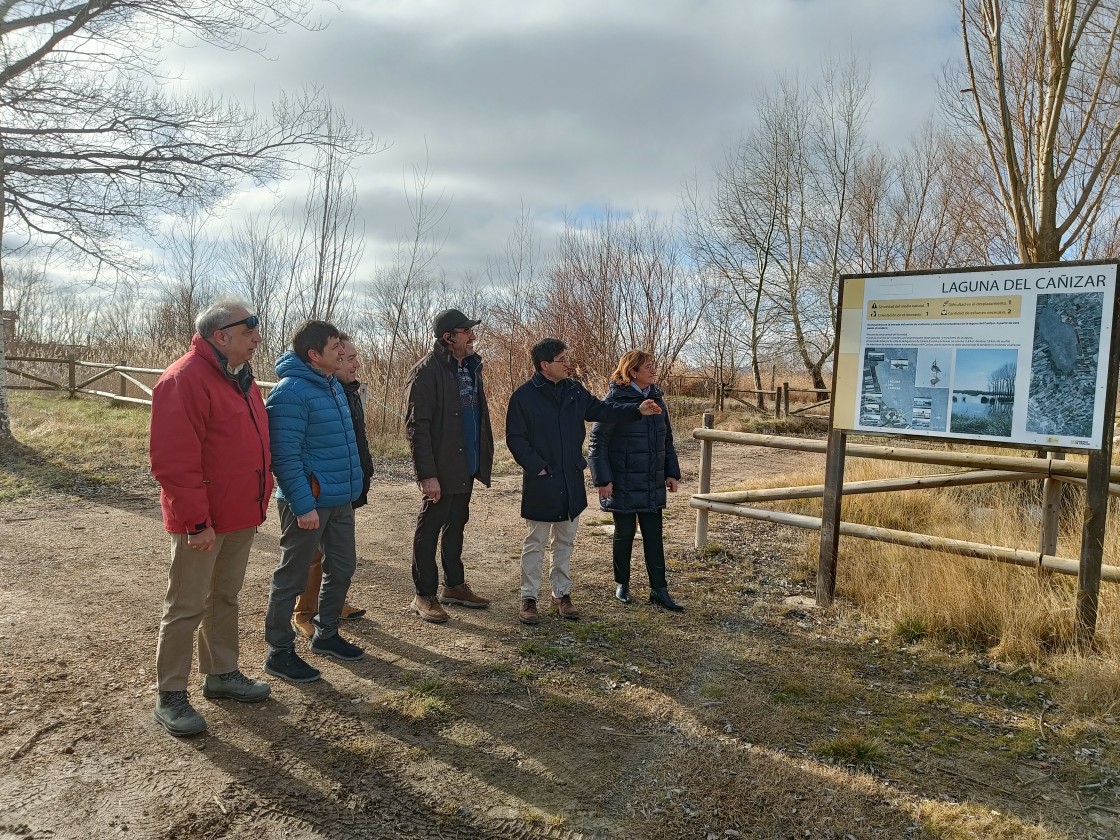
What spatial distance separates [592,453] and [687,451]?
32.6 ft

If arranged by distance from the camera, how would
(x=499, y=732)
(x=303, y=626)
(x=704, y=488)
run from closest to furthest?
(x=499, y=732) → (x=303, y=626) → (x=704, y=488)

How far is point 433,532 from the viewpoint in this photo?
4719 mm

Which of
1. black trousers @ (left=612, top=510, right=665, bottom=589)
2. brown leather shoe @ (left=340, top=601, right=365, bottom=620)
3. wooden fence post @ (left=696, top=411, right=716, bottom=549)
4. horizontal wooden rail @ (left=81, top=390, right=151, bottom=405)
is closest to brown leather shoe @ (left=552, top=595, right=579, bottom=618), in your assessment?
black trousers @ (left=612, top=510, right=665, bottom=589)

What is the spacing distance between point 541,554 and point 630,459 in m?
0.89

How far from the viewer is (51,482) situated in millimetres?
8398

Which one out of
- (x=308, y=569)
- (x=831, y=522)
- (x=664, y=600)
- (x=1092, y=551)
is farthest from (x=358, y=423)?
(x=1092, y=551)

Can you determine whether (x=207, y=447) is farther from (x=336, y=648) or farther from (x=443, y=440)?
(x=443, y=440)

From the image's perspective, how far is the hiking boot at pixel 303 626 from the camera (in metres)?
4.36

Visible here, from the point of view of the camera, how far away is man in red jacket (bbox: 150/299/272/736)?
300 centimetres

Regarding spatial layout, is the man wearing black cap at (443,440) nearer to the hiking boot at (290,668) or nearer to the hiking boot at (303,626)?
the hiking boot at (303,626)

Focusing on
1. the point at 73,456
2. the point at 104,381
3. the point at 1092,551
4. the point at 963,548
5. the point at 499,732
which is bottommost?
the point at 499,732

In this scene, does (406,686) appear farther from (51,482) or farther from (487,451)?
(51,482)

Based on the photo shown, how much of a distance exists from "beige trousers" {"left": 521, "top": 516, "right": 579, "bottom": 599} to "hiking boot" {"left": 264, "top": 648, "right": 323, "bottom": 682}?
Result: 4.87ft

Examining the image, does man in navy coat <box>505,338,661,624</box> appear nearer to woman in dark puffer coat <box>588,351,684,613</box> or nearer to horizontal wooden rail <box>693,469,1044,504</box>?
woman in dark puffer coat <box>588,351,684,613</box>
